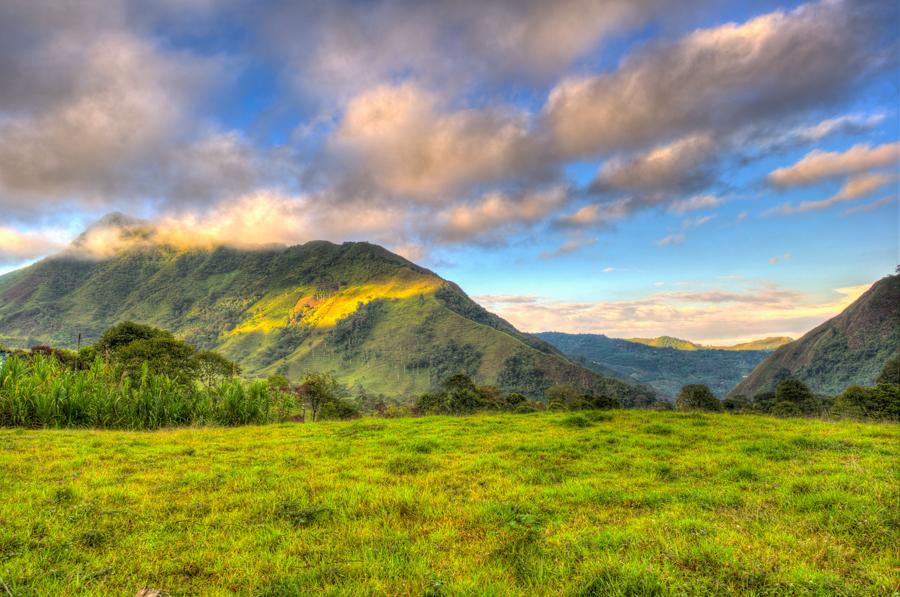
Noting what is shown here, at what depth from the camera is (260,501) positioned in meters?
8.26

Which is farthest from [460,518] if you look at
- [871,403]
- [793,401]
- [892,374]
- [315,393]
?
[892,374]

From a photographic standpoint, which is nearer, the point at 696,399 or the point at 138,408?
the point at 138,408

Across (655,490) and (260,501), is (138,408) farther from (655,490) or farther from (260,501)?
(655,490)

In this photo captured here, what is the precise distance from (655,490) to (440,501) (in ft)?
15.7

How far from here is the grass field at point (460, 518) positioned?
5.30 metres

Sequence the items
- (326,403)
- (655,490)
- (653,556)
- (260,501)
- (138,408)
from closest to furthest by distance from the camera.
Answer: (653,556) < (260,501) < (655,490) < (138,408) < (326,403)

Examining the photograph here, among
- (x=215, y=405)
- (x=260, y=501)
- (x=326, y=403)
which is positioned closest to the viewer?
(x=260, y=501)

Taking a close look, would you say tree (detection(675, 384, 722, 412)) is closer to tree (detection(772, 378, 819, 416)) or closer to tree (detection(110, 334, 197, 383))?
tree (detection(772, 378, 819, 416))

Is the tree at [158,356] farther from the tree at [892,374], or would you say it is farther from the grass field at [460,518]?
the tree at [892,374]

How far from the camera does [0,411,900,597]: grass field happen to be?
209 inches

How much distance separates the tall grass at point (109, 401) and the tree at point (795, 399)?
3110 inches

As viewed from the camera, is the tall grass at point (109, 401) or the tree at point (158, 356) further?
the tree at point (158, 356)

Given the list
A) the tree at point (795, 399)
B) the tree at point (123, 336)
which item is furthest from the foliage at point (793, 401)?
the tree at point (123, 336)

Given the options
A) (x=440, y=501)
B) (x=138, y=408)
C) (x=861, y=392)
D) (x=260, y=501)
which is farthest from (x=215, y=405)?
(x=861, y=392)
